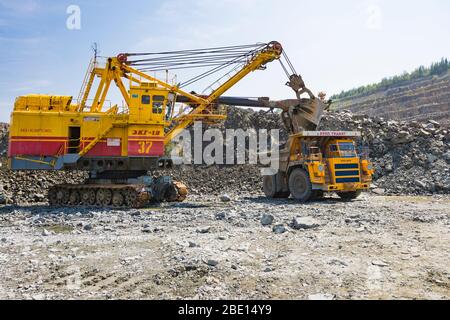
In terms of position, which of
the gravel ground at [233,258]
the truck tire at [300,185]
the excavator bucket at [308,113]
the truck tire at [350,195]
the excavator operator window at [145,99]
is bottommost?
the gravel ground at [233,258]

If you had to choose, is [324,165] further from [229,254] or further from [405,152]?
[405,152]

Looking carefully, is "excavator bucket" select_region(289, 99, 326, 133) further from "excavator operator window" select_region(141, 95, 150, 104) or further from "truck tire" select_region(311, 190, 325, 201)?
"excavator operator window" select_region(141, 95, 150, 104)

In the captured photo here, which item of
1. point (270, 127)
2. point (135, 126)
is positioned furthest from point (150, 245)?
point (270, 127)

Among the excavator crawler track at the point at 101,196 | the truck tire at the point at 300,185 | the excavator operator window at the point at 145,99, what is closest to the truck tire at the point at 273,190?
Answer: the truck tire at the point at 300,185

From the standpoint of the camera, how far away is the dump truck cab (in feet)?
45.8

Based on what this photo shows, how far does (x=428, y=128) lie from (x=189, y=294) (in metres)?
22.2

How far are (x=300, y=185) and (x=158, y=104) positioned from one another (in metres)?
6.21

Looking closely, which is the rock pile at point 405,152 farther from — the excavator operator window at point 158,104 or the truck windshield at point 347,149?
the excavator operator window at point 158,104

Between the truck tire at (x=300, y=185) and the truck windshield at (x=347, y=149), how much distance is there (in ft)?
5.34

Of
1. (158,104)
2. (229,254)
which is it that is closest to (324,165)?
(158,104)

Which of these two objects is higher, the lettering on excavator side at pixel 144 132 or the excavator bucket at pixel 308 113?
the excavator bucket at pixel 308 113

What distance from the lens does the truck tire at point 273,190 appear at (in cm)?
1627

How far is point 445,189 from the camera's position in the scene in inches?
663

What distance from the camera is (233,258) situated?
19.5 ft
